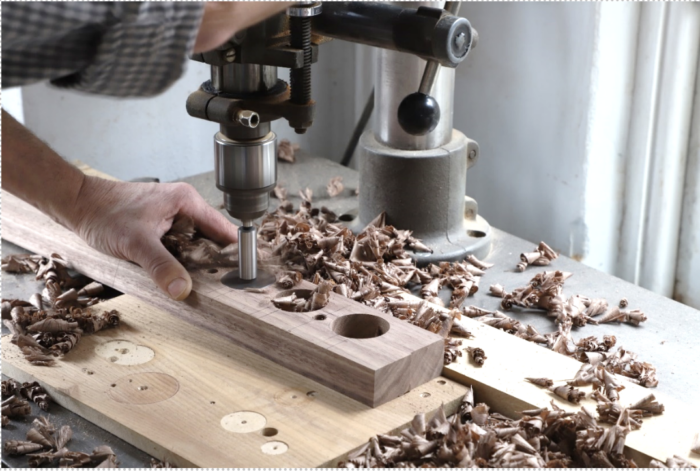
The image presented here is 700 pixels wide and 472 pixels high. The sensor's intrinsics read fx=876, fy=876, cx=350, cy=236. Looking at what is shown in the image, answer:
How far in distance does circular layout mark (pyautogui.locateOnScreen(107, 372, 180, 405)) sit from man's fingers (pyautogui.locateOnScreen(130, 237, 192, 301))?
0.50ft

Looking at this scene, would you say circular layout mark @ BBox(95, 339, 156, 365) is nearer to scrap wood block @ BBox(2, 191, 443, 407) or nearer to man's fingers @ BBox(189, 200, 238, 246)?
scrap wood block @ BBox(2, 191, 443, 407)

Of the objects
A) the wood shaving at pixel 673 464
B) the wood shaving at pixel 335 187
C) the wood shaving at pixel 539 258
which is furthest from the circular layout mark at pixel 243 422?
the wood shaving at pixel 335 187

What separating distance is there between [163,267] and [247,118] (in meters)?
0.35

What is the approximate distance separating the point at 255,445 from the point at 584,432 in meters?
0.38

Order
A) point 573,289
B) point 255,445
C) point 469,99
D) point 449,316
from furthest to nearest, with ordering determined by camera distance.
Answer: point 469,99
point 573,289
point 449,316
point 255,445

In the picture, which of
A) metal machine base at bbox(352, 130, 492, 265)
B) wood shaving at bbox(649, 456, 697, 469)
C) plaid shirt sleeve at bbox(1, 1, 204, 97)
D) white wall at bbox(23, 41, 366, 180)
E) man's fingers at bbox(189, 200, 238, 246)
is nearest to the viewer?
plaid shirt sleeve at bbox(1, 1, 204, 97)

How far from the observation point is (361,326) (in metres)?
1.21

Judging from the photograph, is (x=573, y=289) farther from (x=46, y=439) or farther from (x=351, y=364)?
(x=46, y=439)

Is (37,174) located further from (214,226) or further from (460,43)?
(460,43)

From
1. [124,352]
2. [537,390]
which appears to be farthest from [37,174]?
[537,390]

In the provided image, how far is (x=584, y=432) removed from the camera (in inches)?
39.8

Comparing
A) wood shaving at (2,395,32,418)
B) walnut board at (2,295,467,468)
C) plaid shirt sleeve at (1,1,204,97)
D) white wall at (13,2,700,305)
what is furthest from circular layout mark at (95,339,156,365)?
white wall at (13,2,700,305)

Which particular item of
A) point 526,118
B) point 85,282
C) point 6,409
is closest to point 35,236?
point 85,282

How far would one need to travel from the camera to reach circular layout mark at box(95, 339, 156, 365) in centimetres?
118
